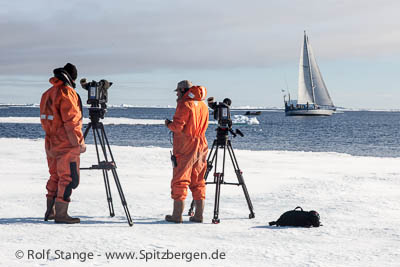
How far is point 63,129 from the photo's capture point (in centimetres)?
623

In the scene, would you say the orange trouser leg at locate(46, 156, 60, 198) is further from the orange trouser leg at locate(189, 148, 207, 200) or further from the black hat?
the orange trouser leg at locate(189, 148, 207, 200)

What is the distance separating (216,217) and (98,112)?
2.17 m

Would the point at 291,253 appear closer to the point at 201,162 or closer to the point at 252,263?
the point at 252,263

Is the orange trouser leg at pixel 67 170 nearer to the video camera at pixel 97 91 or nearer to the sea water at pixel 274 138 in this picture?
the video camera at pixel 97 91

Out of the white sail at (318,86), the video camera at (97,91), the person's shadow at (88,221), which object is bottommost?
the person's shadow at (88,221)

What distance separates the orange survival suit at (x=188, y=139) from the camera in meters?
6.51

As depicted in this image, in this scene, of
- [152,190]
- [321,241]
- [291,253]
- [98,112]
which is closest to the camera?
[291,253]

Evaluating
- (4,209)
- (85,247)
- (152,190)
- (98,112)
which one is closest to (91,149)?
(152,190)

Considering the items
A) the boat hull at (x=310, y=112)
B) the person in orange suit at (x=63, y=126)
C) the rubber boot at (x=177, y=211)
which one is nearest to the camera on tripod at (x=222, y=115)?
the rubber boot at (x=177, y=211)

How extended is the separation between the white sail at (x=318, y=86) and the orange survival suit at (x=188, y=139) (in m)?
82.9

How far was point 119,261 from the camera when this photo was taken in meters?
4.89

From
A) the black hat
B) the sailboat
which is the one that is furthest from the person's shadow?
the sailboat

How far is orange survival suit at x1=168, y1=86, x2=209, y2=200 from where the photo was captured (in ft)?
21.4

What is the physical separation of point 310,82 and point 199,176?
277 ft
